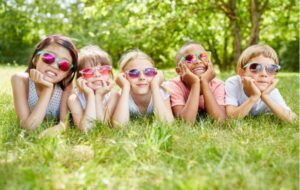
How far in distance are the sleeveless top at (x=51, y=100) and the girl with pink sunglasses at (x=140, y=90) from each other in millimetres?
625

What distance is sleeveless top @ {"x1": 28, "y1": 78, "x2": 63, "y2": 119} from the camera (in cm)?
395

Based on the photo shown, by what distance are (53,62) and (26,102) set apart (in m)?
0.46

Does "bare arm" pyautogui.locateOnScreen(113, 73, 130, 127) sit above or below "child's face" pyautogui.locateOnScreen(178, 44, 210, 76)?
below

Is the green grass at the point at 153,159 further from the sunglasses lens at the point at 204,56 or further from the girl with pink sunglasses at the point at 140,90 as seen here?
the sunglasses lens at the point at 204,56

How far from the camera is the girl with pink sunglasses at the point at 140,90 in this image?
12.5 feet

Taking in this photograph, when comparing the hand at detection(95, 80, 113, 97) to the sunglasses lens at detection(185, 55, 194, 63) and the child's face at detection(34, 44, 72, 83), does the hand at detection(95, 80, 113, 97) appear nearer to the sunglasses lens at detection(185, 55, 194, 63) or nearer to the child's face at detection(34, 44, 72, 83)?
the child's face at detection(34, 44, 72, 83)

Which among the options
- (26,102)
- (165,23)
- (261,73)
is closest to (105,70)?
(26,102)

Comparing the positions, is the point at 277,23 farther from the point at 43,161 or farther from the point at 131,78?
the point at 43,161

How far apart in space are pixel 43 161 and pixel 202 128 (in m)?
1.51

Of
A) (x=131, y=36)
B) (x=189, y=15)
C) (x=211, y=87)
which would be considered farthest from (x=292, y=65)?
(x=211, y=87)

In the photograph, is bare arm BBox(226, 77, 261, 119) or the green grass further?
bare arm BBox(226, 77, 261, 119)

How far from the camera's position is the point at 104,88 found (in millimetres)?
3867

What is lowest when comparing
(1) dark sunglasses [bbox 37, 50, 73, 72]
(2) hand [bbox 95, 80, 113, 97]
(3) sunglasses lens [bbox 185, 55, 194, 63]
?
(2) hand [bbox 95, 80, 113, 97]

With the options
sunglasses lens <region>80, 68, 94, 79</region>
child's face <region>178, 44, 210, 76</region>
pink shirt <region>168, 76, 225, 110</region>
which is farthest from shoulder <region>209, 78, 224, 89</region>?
sunglasses lens <region>80, 68, 94, 79</region>
